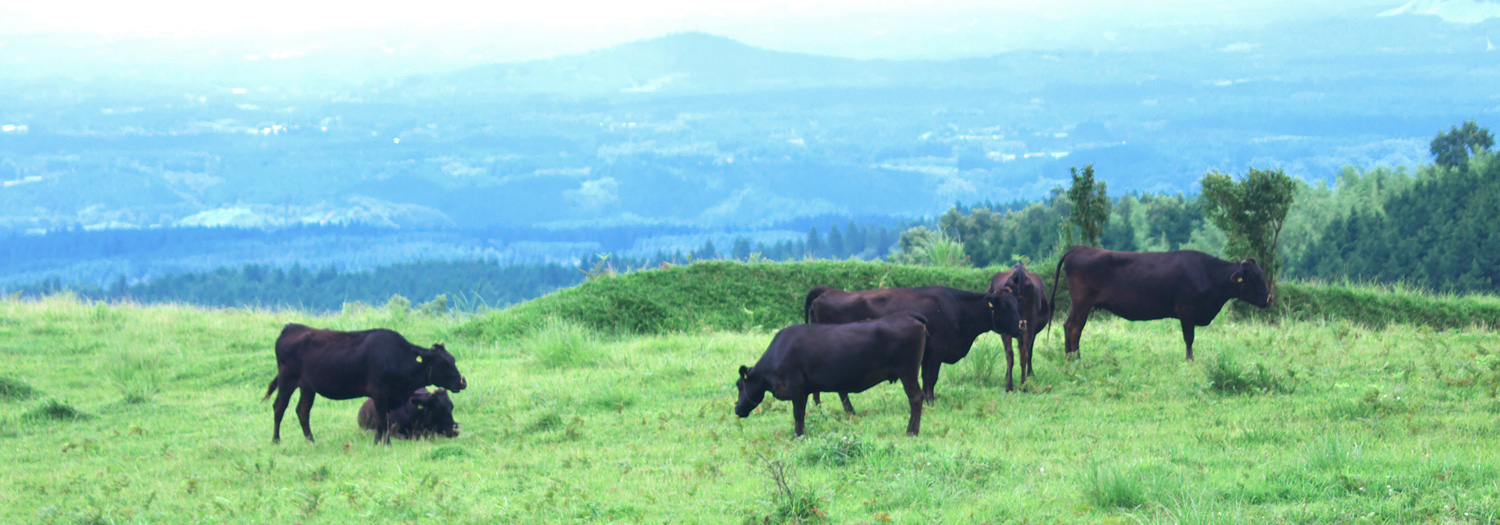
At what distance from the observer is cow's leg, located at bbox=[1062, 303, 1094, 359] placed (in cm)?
1509

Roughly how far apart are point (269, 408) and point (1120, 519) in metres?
11.3

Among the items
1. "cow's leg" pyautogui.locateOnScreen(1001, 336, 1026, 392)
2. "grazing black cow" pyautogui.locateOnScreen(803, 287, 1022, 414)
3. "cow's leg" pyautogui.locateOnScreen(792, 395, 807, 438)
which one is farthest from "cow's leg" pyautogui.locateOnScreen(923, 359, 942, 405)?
"cow's leg" pyautogui.locateOnScreen(792, 395, 807, 438)

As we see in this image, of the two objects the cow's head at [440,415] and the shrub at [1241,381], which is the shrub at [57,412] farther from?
the shrub at [1241,381]

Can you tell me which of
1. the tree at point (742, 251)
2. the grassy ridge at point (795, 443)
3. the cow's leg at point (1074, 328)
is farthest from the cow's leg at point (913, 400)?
the tree at point (742, 251)

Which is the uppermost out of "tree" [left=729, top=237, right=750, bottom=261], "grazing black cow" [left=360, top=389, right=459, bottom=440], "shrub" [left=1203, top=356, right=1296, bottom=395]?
"shrub" [left=1203, top=356, right=1296, bottom=395]

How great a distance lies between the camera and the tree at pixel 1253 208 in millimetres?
21500

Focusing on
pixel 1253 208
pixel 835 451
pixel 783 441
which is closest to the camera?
pixel 835 451

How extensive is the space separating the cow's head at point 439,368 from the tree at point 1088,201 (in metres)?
14.5

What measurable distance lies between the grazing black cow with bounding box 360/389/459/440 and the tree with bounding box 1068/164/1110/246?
14415mm

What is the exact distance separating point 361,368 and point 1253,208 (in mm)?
17314

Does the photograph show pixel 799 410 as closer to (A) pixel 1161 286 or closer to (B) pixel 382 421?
(B) pixel 382 421

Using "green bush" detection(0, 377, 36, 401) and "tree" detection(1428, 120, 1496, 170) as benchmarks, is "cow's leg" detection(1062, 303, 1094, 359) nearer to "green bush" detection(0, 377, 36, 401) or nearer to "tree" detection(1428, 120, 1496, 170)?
"green bush" detection(0, 377, 36, 401)

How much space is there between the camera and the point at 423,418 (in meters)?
12.3

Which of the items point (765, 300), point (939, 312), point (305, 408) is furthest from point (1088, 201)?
point (305, 408)
